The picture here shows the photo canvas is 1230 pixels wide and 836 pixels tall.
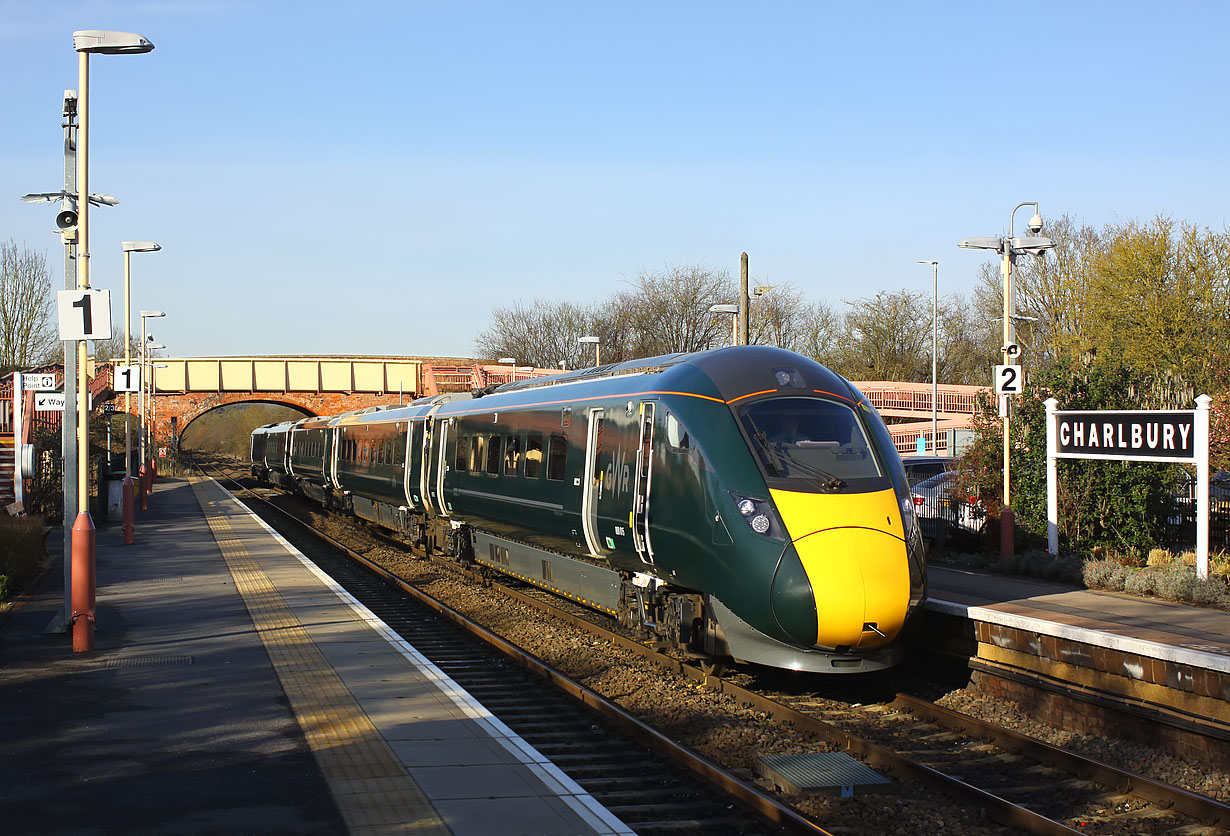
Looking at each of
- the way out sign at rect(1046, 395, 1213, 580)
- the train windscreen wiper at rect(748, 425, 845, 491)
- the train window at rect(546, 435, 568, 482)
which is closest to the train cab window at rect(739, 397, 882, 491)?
the train windscreen wiper at rect(748, 425, 845, 491)

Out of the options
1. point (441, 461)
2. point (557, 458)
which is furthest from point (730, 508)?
point (441, 461)

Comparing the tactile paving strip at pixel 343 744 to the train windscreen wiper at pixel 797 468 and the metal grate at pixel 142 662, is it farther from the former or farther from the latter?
the train windscreen wiper at pixel 797 468

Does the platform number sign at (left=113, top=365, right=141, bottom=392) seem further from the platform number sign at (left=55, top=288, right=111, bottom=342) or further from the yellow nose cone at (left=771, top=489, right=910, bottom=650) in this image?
the yellow nose cone at (left=771, top=489, right=910, bottom=650)

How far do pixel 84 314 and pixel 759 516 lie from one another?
27.7 feet

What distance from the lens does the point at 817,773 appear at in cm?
799

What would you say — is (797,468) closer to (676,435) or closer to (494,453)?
(676,435)

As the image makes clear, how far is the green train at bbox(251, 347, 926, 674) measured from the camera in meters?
9.57

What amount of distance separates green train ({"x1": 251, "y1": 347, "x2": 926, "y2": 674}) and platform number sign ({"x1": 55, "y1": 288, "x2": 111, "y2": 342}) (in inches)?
217

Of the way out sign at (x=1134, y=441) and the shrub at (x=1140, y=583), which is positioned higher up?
the way out sign at (x=1134, y=441)

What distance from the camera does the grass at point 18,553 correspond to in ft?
52.4

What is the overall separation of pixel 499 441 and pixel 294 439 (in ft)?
96.5

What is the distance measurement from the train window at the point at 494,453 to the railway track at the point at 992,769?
6143 millimetres

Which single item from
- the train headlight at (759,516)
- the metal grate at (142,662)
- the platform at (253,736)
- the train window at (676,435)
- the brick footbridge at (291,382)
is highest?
the brick footbridge at (291,382)

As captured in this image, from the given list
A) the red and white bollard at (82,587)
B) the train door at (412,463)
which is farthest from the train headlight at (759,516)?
the train door at (412,463)
